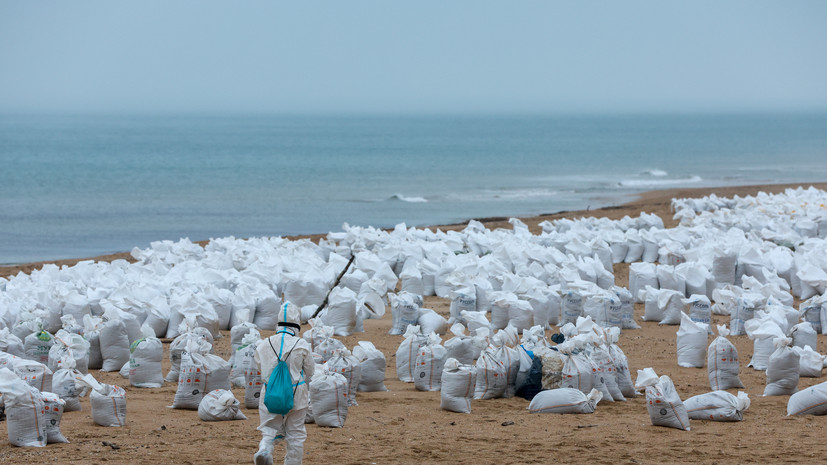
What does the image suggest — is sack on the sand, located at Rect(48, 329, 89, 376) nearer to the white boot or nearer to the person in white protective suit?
the person in white protective suit

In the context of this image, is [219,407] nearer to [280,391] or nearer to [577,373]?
[280,391]

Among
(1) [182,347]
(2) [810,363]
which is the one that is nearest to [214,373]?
(1) [182,347]

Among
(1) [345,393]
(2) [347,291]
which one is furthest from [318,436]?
(2) [347,291]

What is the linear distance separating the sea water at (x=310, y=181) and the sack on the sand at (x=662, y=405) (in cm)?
1710

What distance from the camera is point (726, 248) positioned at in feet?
39.0

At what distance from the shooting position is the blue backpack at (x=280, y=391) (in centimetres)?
505

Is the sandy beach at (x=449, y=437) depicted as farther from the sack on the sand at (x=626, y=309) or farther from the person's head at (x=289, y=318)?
the sack on the sand at (x=626, y=309)

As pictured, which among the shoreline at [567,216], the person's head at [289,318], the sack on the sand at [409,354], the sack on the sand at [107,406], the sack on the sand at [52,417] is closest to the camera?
the person's head at [289,318]

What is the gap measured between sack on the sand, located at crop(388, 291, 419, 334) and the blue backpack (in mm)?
4378

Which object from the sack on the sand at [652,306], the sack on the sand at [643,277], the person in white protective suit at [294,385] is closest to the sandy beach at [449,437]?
the person in white protective suit at [294,385]

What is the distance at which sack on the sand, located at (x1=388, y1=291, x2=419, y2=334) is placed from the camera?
31.2ft

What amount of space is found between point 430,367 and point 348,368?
85 centimetres

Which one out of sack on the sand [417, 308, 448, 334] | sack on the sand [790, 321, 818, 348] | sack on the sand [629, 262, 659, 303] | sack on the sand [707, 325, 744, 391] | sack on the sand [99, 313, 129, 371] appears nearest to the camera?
sack on the sand [707, 325, 744, 391]

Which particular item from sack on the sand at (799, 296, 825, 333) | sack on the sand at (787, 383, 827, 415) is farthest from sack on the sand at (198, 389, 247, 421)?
sack on the sand at (799, 296, 825, 333)
